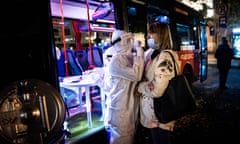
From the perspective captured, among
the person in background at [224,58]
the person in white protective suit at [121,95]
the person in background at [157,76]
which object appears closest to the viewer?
the person in background at [157,76]

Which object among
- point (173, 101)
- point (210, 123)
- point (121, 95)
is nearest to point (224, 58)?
point (210, 123)

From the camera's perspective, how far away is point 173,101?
87.7 inches

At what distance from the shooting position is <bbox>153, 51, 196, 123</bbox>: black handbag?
2223mm

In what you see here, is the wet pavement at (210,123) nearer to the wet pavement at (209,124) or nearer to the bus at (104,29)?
the wet pavement at (209,124)

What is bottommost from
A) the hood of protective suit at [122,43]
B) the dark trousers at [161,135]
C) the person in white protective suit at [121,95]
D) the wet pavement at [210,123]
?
the wet pavement at [210,123]

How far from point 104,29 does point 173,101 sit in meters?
4.87

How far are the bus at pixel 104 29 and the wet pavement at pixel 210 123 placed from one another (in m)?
0.93

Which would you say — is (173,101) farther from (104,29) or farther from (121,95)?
(104,29)

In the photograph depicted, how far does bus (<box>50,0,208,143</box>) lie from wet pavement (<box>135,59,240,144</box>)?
0.93 meters

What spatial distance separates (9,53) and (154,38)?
1.33 meters

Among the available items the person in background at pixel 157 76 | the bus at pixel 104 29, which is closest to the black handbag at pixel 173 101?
the person in background at pixel 157 76

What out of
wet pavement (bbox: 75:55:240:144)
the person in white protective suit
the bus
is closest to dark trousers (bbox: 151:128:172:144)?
the person in white protective suit

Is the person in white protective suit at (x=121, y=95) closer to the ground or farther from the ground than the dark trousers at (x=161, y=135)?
farther from the ground

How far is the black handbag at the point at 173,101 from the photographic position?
222 cm
